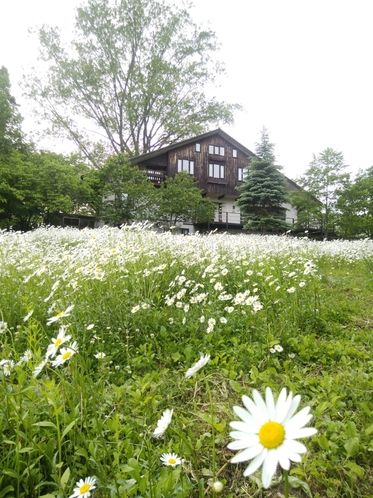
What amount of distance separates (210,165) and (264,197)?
981 cm

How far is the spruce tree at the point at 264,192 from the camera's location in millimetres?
15859

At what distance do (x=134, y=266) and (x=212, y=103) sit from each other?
1018 inches

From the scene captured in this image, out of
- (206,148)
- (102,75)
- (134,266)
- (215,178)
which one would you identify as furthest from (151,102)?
(134,266)

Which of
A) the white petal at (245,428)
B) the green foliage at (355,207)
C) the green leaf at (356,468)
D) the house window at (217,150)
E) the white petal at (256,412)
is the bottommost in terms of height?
the green leaf at (356,468)

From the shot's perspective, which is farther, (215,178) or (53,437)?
(215,178)

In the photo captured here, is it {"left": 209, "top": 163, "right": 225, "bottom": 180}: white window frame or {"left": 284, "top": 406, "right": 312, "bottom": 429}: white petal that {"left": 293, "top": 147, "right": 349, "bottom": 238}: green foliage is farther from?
{"left": 284, "top": 406, "right": 312, "bottom": 429}: white petal

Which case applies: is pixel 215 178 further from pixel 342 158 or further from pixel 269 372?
pixel 269 372

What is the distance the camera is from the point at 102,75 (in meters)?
22.3

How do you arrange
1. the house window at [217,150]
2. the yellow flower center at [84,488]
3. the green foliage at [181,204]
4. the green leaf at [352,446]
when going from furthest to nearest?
1. the house window at [217,150]
2. the green foliage at [181,204]
3. the green leaf at [352,446]
4. the yellow flower center at [84,488]

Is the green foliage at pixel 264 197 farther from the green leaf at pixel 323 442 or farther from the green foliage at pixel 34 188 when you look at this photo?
the green leaf at pixel 323 442

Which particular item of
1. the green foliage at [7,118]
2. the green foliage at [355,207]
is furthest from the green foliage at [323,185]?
the green foliage at [7,118]

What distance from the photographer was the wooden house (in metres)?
22.7

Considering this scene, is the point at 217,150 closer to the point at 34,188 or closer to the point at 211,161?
the point at 211,161

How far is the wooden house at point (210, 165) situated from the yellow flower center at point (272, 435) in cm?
2119
